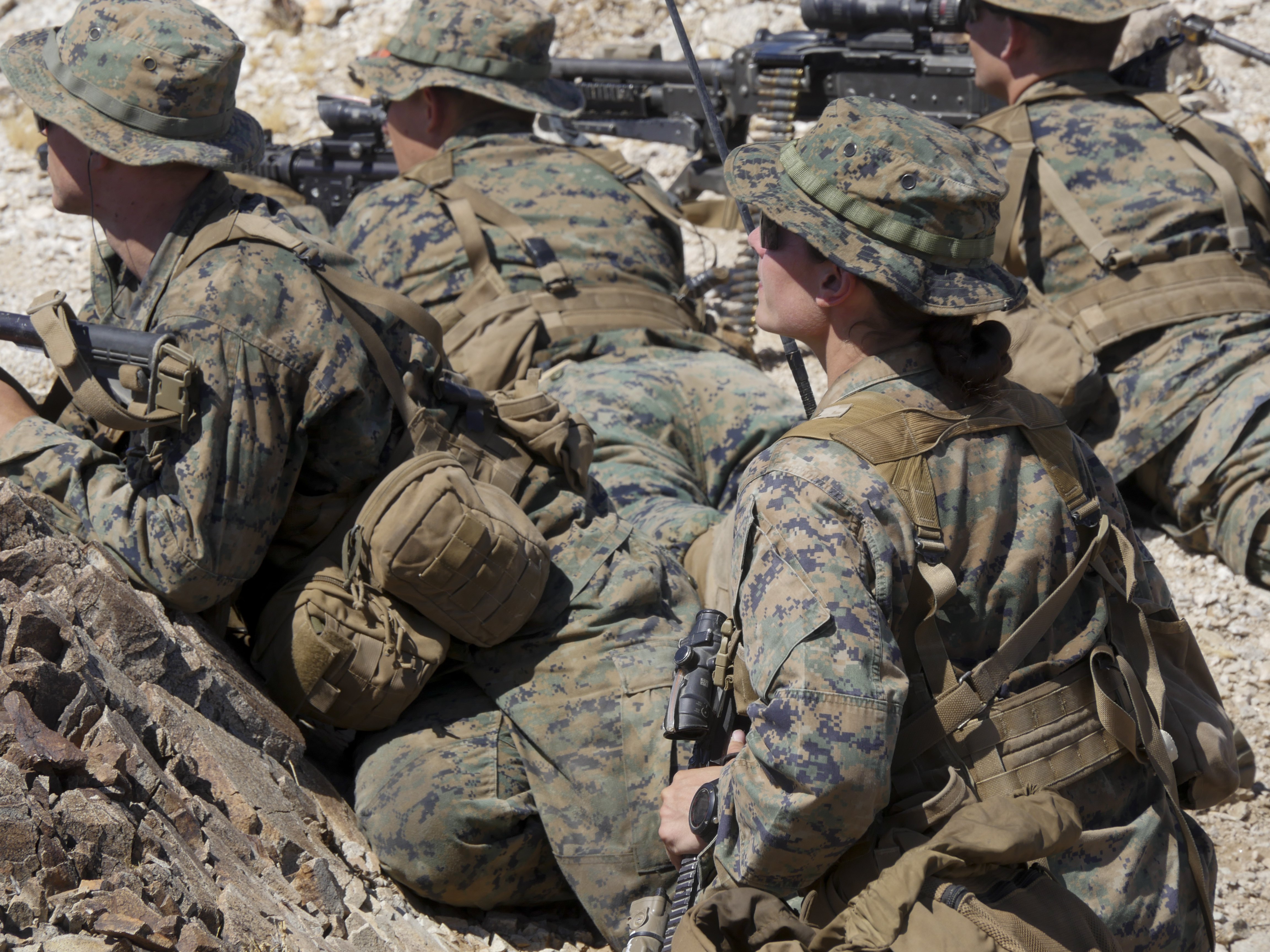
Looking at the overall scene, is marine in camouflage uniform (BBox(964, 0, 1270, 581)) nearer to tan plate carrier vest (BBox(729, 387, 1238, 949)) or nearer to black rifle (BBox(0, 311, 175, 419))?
tan plate carrier vest (BBox(729, 387, 1238, 949))

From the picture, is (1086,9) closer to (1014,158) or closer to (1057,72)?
(1057,72)

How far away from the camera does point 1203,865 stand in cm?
241

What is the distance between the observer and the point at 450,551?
10.4 feet

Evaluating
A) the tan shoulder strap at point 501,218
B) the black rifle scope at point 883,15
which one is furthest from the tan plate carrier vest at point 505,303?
the black rifle scope at point 883,15

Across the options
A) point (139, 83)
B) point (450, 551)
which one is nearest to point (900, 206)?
point (450, 551)

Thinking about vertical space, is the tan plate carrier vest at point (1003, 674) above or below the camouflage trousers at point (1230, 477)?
above

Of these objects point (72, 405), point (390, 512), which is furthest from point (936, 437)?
point (72, 405)

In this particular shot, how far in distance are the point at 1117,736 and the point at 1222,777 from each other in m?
0.41

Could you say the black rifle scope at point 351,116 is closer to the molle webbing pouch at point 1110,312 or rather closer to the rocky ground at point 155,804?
the molle webbing pouch at point 1110,312

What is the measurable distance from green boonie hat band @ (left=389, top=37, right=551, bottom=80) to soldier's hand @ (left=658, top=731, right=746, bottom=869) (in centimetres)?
381

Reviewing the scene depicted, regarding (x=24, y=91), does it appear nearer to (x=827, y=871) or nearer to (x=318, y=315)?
(x=318, y=315)

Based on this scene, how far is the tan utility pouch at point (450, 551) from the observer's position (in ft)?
10.4

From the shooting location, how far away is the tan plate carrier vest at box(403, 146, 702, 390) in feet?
17.1

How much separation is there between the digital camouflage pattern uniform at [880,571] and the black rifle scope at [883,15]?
14.7ft
